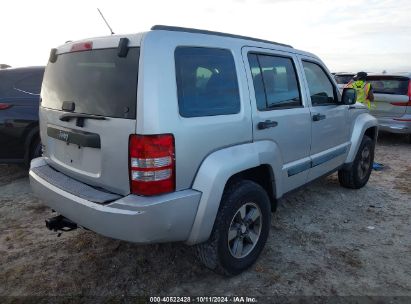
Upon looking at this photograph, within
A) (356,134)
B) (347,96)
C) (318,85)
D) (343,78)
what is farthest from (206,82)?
(343,78)

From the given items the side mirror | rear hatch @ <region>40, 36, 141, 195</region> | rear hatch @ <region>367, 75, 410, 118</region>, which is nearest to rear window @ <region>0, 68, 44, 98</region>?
rear hatch @ <region>40, 36, 141, 195</region>

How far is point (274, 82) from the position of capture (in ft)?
11.3

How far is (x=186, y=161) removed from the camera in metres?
2.48

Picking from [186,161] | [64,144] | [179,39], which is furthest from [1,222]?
[179,39]

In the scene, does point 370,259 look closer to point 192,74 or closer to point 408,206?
point 408,206

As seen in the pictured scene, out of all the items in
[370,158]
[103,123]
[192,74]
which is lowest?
[370,158]

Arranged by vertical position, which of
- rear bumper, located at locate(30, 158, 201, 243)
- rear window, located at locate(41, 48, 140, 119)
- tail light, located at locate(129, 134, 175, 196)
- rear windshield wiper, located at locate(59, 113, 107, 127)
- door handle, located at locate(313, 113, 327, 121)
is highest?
rear window, located at locate(41, 48, 140, 119)

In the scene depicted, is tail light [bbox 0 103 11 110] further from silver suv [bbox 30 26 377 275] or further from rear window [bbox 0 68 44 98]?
silver suv [bbox 30 26 377 275]

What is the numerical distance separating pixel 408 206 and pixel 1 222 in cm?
503

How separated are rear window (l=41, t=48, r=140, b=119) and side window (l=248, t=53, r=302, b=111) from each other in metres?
1.18

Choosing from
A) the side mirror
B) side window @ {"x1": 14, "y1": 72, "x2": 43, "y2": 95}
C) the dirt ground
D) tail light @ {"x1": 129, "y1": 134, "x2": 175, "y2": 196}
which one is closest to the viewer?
tail light @ {"x1": 129, "y1": 134, "x2": 175, "y2": 196}

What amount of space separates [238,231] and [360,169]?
3.05 meters

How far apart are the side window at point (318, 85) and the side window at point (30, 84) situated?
3921 millimetres

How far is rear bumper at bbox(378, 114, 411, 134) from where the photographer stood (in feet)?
26.6
